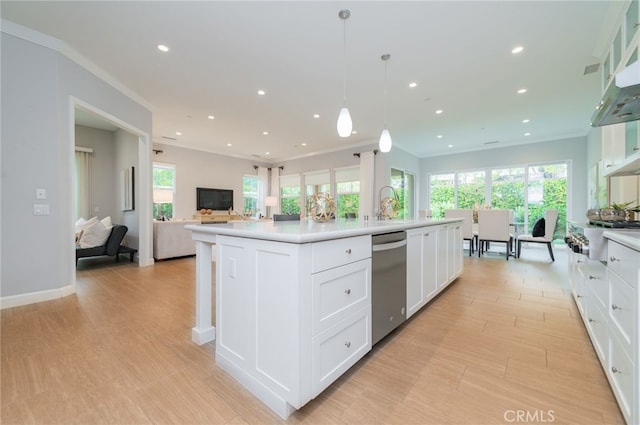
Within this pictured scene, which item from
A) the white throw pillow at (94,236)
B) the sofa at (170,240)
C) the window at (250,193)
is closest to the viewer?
the white throw pillow at (94,236)

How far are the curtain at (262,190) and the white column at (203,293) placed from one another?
23.9 feet

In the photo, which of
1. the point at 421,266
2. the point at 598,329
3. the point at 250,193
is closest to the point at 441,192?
the point at 250,193

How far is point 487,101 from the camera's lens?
429cm

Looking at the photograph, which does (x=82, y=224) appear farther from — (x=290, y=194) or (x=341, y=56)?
(x=341, y=56)

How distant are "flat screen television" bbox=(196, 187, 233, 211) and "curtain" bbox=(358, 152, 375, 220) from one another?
417cm

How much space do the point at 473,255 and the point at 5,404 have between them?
21.6 ft

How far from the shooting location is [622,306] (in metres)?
1.17

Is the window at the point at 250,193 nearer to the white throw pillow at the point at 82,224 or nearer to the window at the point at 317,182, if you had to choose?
the window at the point at 317,182

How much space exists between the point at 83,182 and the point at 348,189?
6315 millimetres

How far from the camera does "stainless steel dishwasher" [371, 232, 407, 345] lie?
1643 millimetres

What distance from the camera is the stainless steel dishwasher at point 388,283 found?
164cm

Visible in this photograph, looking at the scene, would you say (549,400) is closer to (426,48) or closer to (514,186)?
(426,48)

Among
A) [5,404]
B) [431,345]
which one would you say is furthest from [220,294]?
[431,345]

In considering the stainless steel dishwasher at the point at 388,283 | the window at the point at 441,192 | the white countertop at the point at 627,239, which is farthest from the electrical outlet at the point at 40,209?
the window at the point at 441,192
